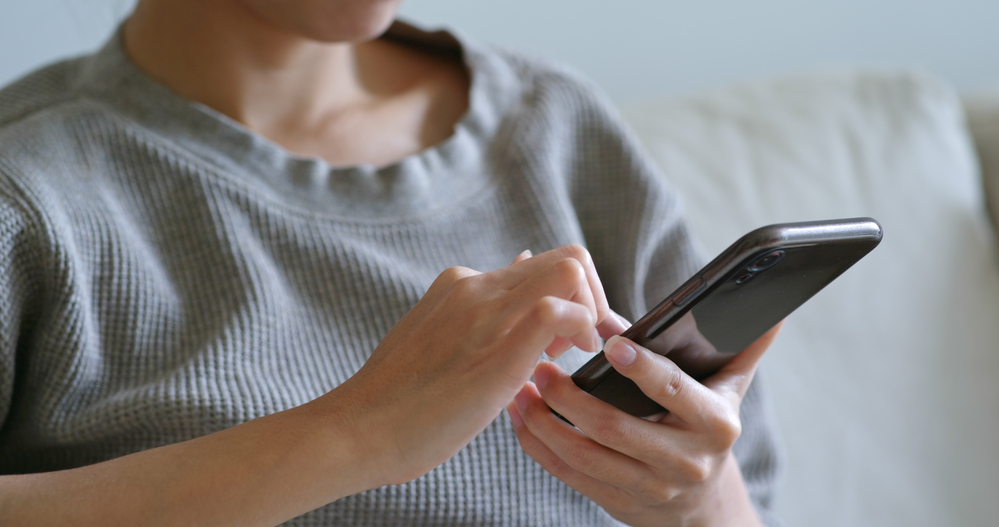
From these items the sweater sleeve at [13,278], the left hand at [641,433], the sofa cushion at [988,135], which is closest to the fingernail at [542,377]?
the left hand at [641,433]

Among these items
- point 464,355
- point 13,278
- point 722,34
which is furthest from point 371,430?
point 722,34

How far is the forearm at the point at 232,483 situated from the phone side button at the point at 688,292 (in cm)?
19

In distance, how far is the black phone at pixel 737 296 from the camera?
40cm

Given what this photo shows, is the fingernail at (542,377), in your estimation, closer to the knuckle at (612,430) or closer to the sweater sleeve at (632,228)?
the knuckle at (612,430)

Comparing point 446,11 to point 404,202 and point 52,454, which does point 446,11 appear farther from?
point 52,454

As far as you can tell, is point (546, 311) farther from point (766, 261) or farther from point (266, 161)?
point (266, 161)

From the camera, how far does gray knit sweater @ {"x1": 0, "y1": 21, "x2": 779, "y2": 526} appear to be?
1.78ft

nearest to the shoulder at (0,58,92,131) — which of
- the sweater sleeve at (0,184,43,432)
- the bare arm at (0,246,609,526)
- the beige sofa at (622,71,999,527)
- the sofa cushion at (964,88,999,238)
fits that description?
the sweater sleeve at (0,184,43,432)

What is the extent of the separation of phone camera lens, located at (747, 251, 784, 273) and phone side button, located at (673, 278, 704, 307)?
0.09ft

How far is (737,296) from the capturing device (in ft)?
1.44

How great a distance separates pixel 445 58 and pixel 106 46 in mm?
325

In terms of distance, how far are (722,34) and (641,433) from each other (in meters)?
0.98

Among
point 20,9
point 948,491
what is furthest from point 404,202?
point 948,491

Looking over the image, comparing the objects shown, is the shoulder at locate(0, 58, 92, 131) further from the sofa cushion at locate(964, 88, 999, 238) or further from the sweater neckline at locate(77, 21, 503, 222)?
the sofa cushion at locate(964, 88, 999, 238)
